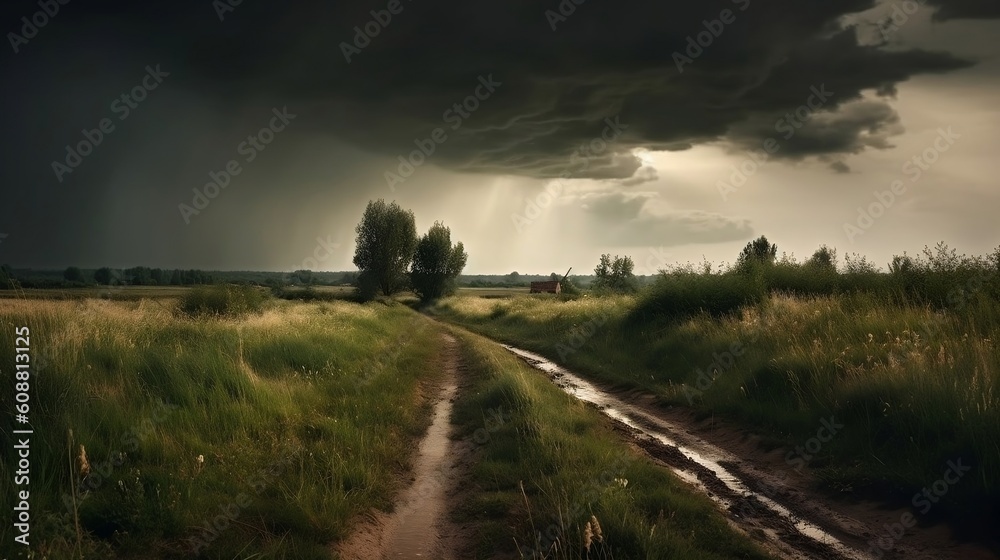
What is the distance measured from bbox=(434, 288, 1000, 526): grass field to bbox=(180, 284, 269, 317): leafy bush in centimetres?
1384

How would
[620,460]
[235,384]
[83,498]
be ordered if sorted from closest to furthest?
[83,498], [620,460], [235,384]

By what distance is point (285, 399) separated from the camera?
948cm

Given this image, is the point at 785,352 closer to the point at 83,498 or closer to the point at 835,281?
the point at 835,281

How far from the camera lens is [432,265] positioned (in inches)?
2867

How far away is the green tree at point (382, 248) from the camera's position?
69.6m

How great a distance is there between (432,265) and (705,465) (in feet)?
216

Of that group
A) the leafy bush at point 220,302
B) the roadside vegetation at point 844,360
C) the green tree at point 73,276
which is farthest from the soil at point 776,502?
the green tree at point 73,276

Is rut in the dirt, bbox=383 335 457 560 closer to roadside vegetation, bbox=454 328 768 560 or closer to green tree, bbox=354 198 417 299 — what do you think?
roadside vegetation, bbox=454 328 768 560

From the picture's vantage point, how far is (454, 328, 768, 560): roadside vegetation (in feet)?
16.6

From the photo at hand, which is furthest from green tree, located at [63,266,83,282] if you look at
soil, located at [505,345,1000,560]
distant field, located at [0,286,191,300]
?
soil, located at [505,345,1000,560]

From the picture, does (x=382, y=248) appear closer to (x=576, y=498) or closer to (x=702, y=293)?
(x=702, y=293)

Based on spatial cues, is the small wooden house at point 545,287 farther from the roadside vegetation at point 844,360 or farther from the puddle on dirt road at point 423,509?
the puddle on dirt road at point 423,509

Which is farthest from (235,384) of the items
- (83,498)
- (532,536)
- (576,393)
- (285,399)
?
(576,393)

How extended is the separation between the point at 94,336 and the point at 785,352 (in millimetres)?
13227
